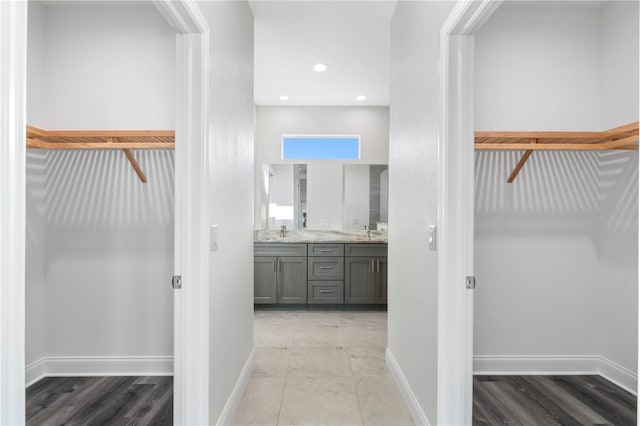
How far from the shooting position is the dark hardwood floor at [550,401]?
6.74 ft

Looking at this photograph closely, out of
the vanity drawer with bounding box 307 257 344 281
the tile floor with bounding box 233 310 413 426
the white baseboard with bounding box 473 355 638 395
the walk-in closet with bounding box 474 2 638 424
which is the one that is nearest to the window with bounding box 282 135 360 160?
the vanity drawer with bounding box 307 257 344 281

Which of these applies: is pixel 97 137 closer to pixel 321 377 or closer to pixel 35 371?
pixel 35 371

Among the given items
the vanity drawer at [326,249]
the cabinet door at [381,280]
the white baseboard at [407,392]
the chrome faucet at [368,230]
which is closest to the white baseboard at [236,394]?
the white baseboard at [407,392]

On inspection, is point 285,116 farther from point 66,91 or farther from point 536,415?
point 536,415

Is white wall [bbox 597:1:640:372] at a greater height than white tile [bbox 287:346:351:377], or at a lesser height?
greater

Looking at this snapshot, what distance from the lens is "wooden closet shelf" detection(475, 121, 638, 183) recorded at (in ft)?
7.39

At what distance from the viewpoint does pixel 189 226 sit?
1577 millimetres

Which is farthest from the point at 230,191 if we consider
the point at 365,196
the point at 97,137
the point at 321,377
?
the point at 365,196

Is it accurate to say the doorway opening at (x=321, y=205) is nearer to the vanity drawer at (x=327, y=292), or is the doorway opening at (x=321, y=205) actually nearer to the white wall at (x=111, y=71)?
the vanity drawer at (x=327, y=292)

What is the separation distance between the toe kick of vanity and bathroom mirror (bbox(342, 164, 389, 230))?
1.97 ft

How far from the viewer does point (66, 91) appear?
258 cm

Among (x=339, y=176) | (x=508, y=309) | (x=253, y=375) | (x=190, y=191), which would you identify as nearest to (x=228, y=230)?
(x=190, y=191)

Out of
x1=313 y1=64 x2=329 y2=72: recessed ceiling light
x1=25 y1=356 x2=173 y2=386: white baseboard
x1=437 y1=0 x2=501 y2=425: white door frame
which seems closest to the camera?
x1=437 y1=0 x2=501 y2=425: white door frame

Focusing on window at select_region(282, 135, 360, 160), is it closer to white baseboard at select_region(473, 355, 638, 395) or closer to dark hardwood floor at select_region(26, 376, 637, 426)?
white baseboard at select_region(473, 355, 638, 395)
